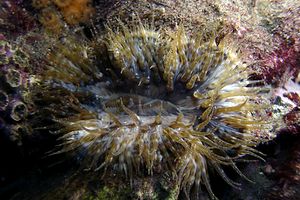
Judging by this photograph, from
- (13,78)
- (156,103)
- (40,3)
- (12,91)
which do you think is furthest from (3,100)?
(156,103)

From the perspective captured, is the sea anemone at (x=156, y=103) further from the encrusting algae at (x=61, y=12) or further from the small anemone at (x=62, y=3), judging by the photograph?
the small anemone at (x=62, y=3)

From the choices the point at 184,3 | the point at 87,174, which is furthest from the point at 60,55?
the point at 184,3

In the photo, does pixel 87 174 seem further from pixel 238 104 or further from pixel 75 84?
pixel 238 104

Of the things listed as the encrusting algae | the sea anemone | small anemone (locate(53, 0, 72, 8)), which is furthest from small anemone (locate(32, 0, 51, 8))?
the sea anemone

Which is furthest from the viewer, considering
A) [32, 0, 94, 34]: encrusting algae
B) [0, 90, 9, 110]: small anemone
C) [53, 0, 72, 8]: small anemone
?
[53, 0, 72, 8]: small anemone

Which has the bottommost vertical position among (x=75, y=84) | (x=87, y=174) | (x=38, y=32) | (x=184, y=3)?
(x=87, y=174)

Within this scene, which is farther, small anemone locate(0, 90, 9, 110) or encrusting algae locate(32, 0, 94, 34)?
encrusting algae locate(32, 0, 94, 34)

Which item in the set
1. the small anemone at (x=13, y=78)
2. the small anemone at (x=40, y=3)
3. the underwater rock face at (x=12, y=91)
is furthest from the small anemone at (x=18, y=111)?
the small anemone at (x=40, y=3)

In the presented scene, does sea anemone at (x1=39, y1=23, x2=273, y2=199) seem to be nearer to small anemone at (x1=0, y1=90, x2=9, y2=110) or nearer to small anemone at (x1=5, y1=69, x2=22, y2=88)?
small anemone at (x1=5, y1=69, x2=22, y2=88)
